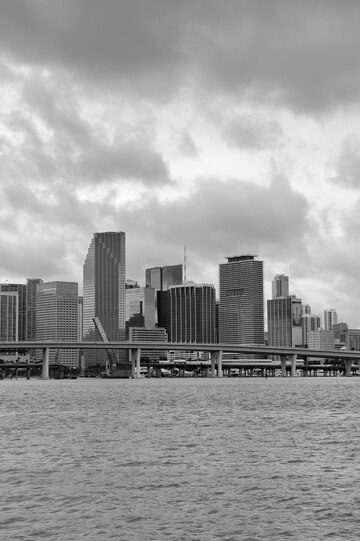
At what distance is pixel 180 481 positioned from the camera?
40.2 metres

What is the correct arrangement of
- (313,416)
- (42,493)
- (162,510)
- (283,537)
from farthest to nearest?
(313,416), (42,493), (162,510), (283,537)

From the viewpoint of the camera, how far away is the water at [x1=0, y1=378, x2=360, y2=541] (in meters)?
30.8

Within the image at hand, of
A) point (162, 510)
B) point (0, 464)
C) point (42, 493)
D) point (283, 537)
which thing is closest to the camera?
point (283, 537)

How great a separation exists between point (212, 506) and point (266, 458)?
1390 cm

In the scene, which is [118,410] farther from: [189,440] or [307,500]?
[307,500]

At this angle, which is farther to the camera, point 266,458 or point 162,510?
point 266,458

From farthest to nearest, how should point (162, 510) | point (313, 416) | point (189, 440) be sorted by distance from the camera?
point (313, 416) → point (189, 440) → point (162, 510)

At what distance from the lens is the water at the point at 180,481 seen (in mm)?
30750

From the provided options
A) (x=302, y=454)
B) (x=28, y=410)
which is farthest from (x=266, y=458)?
(x=28, y=410)

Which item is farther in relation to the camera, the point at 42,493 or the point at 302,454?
the point at 302,454

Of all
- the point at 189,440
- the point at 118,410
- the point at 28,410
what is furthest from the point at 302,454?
the point at 28,410

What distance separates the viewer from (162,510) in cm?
3375

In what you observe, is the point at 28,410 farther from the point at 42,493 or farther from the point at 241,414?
the point at 42,493

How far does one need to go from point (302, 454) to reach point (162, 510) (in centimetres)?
1738
